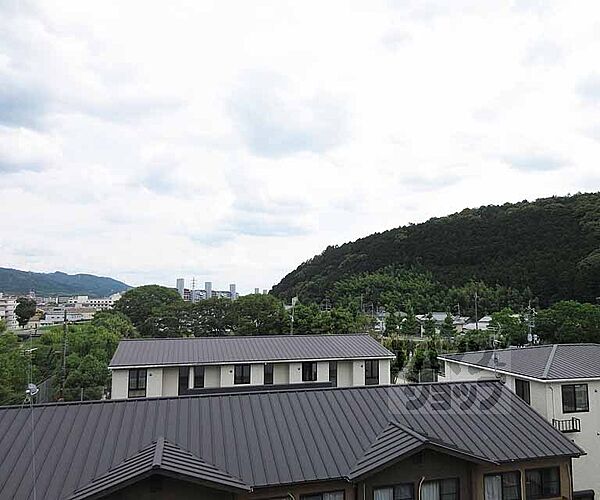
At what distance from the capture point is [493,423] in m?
9.95

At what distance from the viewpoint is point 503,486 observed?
9.12m

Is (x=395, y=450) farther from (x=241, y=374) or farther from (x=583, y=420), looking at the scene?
(x=241, y=374)

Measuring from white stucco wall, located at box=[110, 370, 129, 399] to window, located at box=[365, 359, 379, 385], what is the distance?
32.8 feet

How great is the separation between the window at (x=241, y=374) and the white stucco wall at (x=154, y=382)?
296cm

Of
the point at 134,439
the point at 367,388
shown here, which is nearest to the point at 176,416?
the point at 134,439

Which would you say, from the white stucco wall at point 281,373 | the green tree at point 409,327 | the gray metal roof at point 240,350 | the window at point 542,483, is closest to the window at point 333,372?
the gray metal roof at point 240,350

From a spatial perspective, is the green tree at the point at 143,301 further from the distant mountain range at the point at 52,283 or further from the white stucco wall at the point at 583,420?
the white stucco wall at the point at 583,420

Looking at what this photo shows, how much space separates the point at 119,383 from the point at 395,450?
12982mm

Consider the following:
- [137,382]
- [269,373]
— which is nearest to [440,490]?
[269,373]

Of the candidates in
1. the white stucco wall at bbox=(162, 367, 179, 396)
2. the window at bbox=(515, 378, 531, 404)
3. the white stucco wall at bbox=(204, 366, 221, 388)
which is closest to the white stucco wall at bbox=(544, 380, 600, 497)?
the window at bbox=(515, 378, 531, 404)

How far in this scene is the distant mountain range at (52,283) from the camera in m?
28.5

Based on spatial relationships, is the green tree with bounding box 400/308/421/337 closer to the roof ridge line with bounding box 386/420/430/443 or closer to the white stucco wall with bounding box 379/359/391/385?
the white stucco wall with bounding box 379/359/391/385

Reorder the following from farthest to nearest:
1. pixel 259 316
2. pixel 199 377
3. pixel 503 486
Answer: pixel 259 316
pixel 199 377
pixel 503 486

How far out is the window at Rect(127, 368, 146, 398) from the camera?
17.8m
